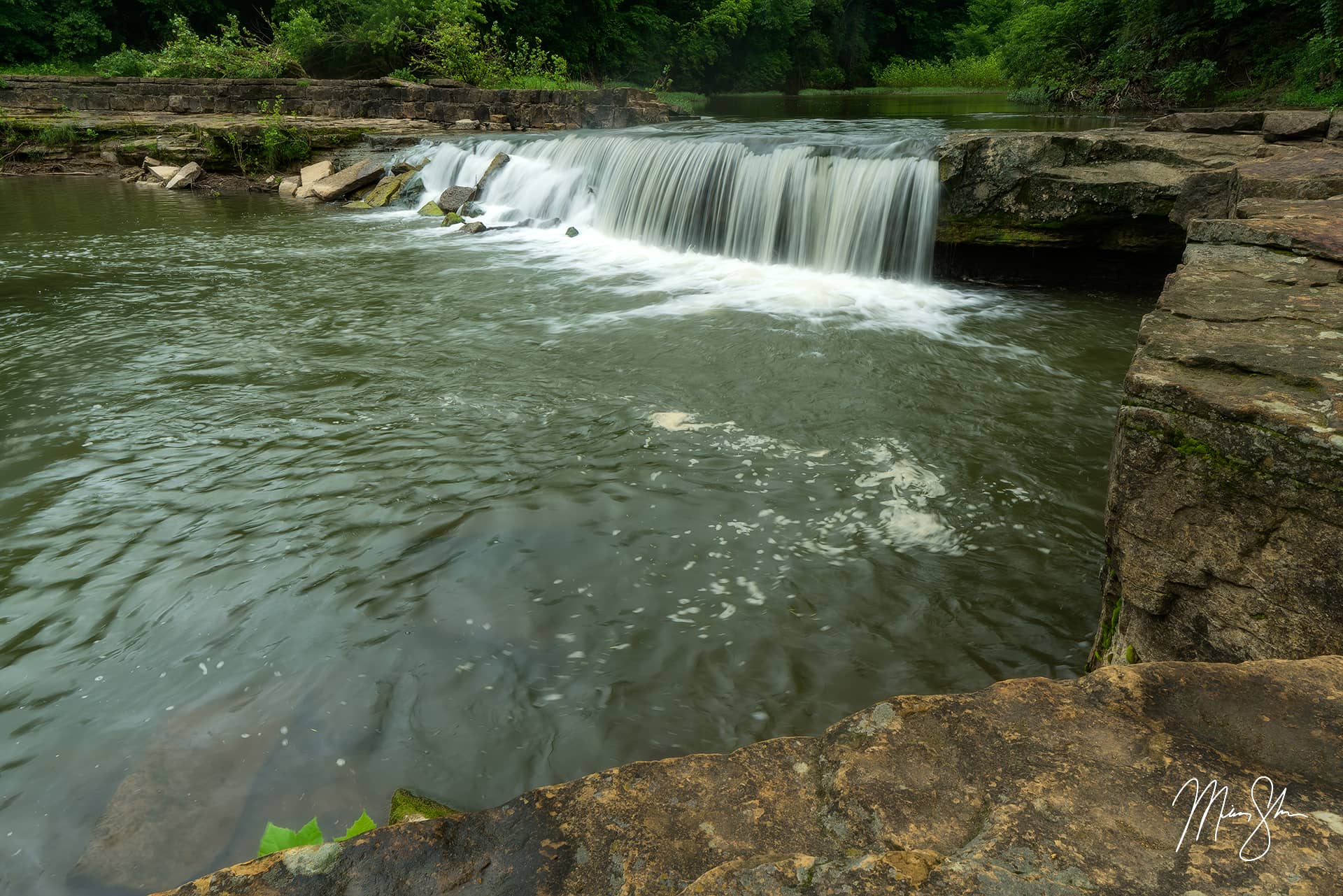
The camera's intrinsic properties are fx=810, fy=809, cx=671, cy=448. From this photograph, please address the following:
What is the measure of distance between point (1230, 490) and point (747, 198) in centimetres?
886

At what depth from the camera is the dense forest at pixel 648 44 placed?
17828 millimetres

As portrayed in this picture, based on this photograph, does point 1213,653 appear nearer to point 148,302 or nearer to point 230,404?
point 230,404

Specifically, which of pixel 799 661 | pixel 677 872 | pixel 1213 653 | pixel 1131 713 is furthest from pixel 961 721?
pixel 799 661

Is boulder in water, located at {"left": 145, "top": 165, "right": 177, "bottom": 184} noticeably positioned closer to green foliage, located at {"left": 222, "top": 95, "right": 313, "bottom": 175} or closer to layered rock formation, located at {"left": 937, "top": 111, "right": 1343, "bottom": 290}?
green foliage, located at {"left": 222, "top": 95, "right": 313, "bottom": 175}

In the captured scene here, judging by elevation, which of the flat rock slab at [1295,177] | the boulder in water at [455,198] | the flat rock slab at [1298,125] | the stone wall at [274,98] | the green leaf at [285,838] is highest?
the stone wall at [274,98]

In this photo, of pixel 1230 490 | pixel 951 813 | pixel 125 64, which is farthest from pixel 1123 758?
pixel 125 64

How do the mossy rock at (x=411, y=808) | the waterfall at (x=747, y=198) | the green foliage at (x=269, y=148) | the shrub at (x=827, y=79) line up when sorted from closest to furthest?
the mossy rock at (x=411, y=808) < the waterfall at (x=747, y=198) < the green foliage at (x=269, y=148) < the shrub at (x=827, y=79)

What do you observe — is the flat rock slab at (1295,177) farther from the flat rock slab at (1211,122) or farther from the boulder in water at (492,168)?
the boulder in water at (492,168)

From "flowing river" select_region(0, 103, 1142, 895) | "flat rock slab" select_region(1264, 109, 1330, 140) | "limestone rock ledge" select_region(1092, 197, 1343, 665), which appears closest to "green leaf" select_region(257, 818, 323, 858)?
"flowing river" select_region(0, 103, 1142, 895)

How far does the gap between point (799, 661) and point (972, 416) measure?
2.83 m

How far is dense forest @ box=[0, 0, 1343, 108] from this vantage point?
1783cm

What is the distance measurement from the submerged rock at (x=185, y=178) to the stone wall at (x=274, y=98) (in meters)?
3.91

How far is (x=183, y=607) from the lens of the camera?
3371mm
